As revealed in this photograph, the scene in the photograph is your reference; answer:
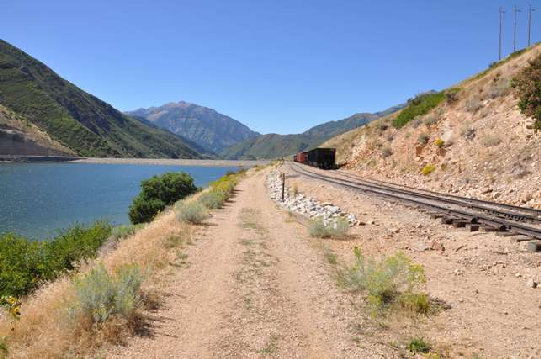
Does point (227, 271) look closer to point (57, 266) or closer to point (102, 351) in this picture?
point (102, 351)

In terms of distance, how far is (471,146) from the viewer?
91.0 feet

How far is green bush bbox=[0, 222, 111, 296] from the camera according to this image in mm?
13336

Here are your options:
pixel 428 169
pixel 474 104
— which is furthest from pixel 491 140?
pixel 474 104

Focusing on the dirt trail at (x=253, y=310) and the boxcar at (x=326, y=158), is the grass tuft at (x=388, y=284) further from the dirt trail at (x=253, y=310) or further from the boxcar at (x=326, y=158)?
the boxcar at (x=326, y=158)

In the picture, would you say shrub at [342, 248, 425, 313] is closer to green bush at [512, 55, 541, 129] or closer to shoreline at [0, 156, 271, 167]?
green bush at [512, 55, 541, 129]

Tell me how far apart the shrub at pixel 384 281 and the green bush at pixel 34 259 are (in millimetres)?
9150

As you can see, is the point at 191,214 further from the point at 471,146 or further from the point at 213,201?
the point at 471,146

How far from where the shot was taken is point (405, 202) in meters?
19.2

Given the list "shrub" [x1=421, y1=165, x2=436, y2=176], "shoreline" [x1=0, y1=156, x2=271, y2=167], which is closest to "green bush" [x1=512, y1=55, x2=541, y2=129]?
"shrub" [x1=421, y1=165, x2=436, y2=176]

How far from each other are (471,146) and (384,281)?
2354cm

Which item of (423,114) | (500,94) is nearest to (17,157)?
(423,114)

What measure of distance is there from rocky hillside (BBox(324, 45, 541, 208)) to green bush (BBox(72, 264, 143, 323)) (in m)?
17.4

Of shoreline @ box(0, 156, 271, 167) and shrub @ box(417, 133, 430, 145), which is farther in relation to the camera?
shoreline @ box(0, 156, 271, 167)

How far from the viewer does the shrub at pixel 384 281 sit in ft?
25.5
